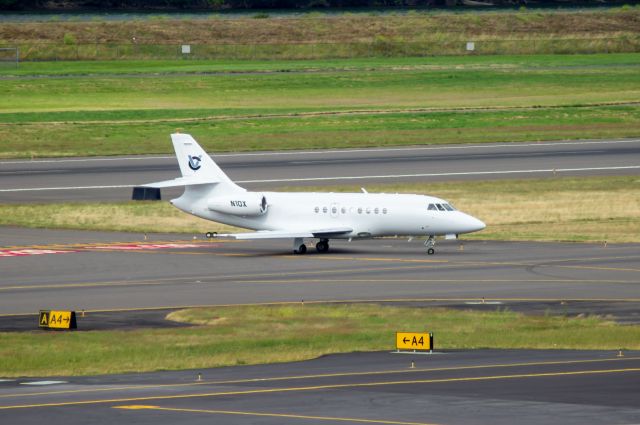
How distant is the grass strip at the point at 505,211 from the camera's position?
2756 inches

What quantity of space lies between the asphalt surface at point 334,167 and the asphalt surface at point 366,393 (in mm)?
48087

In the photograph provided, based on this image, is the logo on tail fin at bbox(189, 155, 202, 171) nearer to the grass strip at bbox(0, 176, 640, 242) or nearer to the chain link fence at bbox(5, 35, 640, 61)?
the grass strip at bbox(0, 176, 640, 242)

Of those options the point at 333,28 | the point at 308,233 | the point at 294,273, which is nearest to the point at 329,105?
the point at 333,28

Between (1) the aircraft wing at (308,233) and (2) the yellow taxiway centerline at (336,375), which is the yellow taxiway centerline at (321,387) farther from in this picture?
(1) the aircraft wing at (308,233)

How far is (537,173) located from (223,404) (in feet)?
204

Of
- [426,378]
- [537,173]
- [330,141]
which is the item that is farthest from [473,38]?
[426,378]

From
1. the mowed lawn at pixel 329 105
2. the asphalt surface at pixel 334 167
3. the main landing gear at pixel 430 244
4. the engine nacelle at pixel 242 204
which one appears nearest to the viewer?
the main landing gear at pixel 430 244

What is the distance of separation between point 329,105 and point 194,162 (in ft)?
203

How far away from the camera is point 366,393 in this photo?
30.1 metres

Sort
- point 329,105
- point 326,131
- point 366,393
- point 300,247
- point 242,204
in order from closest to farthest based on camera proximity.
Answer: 1. point 366,393
2. point 300,247
3. point 242,204
4. point 326,131
5. point 329,105

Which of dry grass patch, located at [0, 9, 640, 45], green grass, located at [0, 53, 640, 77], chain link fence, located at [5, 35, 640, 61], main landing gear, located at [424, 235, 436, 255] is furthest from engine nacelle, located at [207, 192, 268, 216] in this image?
dry grass patch, located at [0, 9, 640, 45]

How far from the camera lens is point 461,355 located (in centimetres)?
3616

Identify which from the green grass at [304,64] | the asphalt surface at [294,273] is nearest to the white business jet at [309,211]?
the asphalt surface at [294,273]

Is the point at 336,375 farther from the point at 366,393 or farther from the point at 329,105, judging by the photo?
the point at 329,105
